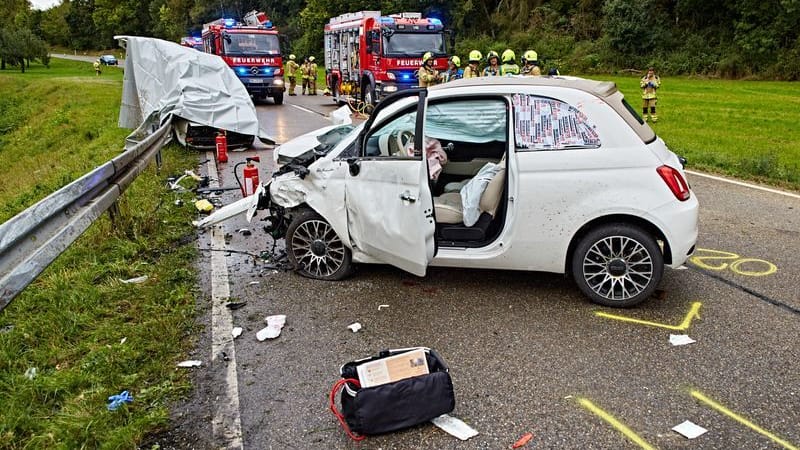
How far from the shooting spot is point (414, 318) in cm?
491

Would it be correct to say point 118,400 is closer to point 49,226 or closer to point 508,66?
point 49,226

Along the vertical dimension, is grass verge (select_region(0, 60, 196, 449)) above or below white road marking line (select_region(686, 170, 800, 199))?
below

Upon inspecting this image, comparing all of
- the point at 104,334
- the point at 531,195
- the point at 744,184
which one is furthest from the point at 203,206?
the point at 744,184

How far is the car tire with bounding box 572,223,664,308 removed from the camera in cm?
491

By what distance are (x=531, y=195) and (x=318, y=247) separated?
1872 millimetres

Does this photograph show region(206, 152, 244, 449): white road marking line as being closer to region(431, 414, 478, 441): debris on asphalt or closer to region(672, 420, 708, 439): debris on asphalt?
region(431, 414, 478, 441): debris on asphalt

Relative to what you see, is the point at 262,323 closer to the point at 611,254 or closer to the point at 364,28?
the point at 611,254

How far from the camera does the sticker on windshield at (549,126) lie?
5.02 m

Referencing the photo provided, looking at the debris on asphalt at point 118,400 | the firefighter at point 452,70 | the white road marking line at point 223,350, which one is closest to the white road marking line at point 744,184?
the white road marking line at point 223,350

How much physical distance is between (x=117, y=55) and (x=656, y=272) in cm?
9317

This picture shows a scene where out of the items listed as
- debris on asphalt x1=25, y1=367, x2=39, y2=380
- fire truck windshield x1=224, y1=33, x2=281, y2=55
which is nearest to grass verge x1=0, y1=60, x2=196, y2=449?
debris on asphalt x1=25, y1=367, x2=39, y2=380

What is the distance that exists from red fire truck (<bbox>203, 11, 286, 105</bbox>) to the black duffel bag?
803 inches

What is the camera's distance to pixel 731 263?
19.6 feet

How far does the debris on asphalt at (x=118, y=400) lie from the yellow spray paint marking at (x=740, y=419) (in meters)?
3.23
